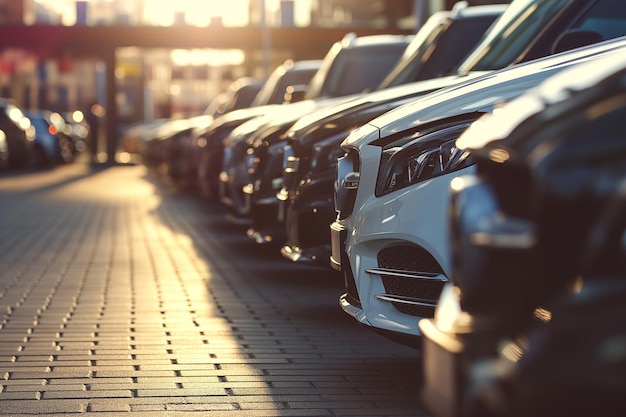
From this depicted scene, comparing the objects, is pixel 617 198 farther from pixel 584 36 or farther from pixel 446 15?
pixel 446 15

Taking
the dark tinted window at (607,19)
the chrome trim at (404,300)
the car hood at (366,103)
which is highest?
the dark tinted window at (607,19)

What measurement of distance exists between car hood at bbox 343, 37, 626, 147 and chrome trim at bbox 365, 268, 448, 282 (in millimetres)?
575

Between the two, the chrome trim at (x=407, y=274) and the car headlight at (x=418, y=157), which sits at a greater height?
the car headlight at (x=418, y=157)

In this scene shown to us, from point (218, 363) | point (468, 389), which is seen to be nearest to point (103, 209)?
point (218, 363)

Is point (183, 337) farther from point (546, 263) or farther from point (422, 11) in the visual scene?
point (422, 11)

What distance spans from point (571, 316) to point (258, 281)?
7.13m

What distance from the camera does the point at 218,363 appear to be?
6168 mm

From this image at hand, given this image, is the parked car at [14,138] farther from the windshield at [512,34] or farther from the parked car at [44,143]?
the windshield at [512,34]

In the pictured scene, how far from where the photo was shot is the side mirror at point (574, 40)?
7484 millimetres

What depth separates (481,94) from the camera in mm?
5566

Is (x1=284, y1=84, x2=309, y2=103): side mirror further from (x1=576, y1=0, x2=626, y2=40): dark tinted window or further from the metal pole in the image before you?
the metal pole

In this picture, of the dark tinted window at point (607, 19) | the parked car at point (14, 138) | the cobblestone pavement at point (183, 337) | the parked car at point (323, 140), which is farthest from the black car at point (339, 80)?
the parked car at point (14, 138)

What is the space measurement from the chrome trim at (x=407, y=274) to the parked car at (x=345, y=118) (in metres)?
1.75

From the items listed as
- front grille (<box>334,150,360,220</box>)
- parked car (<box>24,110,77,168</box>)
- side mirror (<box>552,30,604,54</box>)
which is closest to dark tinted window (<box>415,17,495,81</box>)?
side mirror (<box>552,30,604,54</box>)
